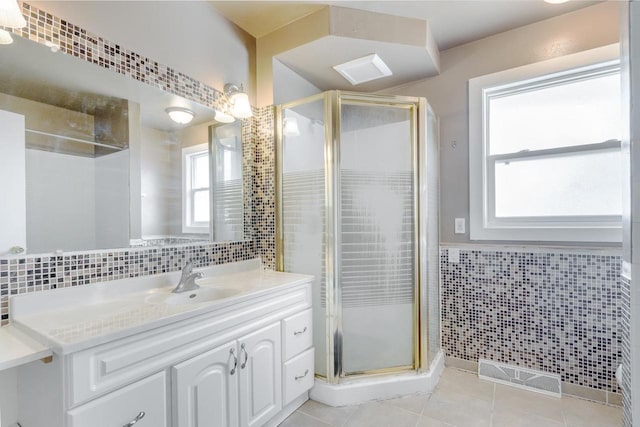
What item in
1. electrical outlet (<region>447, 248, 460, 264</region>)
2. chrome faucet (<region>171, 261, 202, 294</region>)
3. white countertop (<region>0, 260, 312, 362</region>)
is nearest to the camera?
white countertop (<region>0, 260, 312, 362</region>)

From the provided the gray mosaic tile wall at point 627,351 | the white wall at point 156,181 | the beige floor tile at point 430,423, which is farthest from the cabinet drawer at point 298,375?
the gray mosaic tile wall at point 627,351

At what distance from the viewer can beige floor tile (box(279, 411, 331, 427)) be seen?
168 cm

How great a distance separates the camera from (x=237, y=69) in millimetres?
2119

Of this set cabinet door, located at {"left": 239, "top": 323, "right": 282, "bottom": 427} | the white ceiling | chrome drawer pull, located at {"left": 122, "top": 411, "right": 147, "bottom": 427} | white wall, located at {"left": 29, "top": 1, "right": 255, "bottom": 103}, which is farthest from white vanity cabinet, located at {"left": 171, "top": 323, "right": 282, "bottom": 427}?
the white ceiling

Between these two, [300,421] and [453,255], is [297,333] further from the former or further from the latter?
[453,255]

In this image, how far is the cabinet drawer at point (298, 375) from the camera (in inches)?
66.0

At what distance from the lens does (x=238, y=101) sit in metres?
1.97

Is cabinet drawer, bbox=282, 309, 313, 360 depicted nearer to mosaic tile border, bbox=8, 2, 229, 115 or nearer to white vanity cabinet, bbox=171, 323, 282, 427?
white vanity cabinet, bbox=171, 323, 282, 427

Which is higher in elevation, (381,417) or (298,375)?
(298,375)

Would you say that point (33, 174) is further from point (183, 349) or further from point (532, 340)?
point (532, 340)

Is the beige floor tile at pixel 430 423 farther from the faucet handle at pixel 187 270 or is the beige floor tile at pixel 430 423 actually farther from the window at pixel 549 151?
the faucet handle at pixel 187 270

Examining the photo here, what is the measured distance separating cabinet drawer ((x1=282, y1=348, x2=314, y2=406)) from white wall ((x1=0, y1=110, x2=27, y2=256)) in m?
1.35

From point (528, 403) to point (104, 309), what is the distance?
7.86ft

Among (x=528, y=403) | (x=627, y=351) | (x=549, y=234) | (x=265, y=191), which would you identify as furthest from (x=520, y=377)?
(x=265, y=191)
